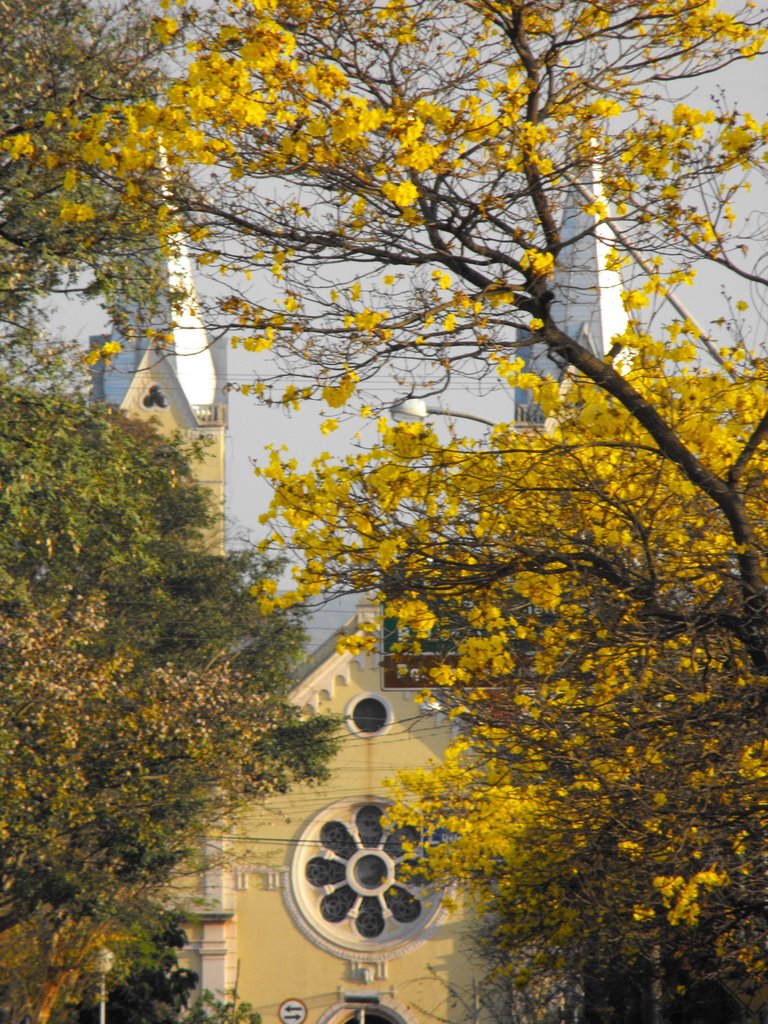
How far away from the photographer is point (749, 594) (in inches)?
319

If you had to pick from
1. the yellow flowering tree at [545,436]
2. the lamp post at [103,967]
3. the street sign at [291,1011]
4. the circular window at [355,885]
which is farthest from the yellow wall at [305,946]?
the yellow flowering tree at [545,436]

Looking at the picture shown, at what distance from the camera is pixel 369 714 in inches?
1593

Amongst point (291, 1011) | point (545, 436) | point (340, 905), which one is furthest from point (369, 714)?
point (545, 436)

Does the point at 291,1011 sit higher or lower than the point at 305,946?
lower

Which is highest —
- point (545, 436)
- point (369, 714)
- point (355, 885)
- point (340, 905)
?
point (369, 714)

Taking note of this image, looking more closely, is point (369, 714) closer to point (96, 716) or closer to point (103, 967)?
point (103, 967)

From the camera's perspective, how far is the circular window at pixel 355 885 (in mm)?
38875

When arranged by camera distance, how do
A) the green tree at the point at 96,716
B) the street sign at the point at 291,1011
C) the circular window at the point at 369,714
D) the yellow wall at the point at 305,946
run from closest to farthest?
the green tree at the point at 96,716, the street sign at the point at 291,1011, the yellow wall at the point at 305,946, the circular window at the point at 369,714

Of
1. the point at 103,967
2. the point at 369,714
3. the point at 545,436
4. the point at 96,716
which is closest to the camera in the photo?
the point at 545,436

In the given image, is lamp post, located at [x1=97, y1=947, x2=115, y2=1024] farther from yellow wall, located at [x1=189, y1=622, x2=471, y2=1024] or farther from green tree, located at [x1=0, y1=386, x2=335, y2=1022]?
yellow wall, located at [x1=189, y1=622, x2=471, y2=1024]

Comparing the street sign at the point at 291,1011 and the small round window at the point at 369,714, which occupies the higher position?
the small round window at the point at 369,714

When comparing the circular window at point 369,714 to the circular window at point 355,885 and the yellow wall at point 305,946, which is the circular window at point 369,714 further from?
the circular window at point 355,885

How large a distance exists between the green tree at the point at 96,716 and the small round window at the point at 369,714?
7.40 meters

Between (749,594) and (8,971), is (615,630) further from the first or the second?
(8,971)
